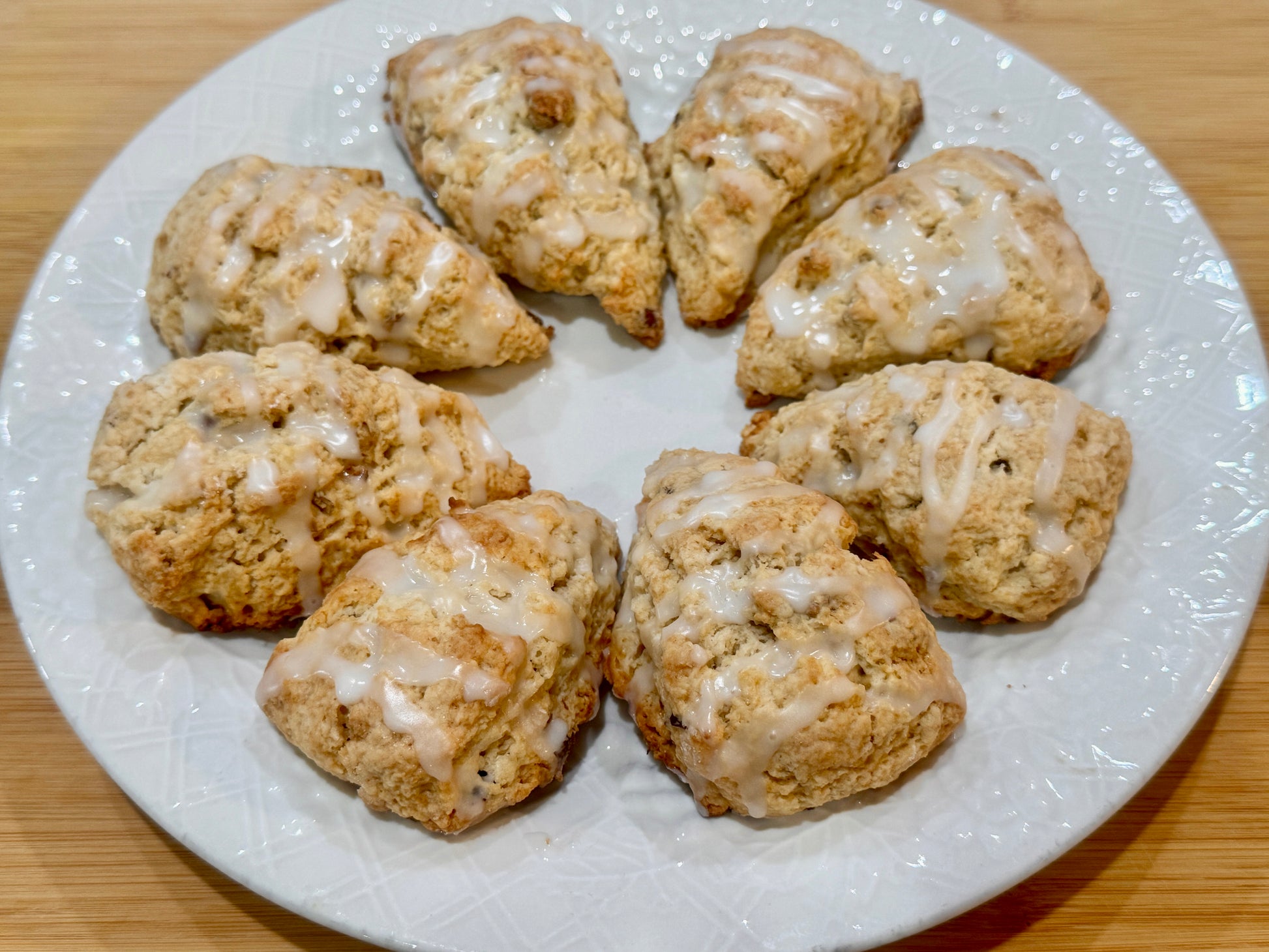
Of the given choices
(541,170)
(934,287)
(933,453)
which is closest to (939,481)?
(933,453)

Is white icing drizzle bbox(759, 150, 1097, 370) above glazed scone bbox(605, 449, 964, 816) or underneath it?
above

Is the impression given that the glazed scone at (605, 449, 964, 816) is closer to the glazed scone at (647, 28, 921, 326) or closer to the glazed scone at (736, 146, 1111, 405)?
the glazed scone at (736, 146, 1111, 405)

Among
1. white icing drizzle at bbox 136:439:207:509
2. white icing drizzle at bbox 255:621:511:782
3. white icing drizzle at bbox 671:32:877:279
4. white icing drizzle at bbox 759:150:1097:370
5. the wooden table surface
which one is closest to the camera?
white icing drizzle at bbox 255:621:511:782

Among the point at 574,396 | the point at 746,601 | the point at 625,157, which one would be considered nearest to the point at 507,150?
the point at 625,157

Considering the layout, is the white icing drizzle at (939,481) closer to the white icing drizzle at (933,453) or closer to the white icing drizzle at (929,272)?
the white icing drizzle at (933,453)

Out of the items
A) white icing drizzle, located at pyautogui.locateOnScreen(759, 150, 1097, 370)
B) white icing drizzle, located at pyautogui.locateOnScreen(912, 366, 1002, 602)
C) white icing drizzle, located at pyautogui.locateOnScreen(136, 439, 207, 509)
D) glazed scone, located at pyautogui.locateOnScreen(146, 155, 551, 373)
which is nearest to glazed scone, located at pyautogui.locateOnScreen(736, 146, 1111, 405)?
white icing drizzle, located at pyautogui.locateOnScreen(759, 150, 1097, 370)

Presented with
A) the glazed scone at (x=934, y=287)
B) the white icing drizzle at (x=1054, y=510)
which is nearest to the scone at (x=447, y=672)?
the glazed scone at (x=934, y=287)

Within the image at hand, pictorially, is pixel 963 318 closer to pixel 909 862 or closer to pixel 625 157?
pixel 625 157
